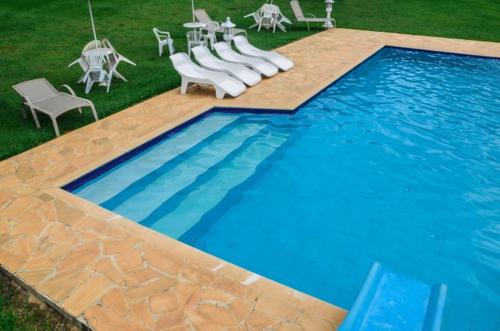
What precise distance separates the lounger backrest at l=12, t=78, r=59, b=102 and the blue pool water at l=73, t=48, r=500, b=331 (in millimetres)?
2139

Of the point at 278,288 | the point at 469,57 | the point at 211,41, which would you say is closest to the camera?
the point at 278,288

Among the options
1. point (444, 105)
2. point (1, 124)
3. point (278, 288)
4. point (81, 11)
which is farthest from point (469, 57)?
point (81, 11)

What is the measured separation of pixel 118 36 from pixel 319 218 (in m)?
10.4

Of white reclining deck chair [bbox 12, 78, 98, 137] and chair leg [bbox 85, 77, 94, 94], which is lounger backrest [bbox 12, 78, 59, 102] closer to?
white reclining deck chair [bbox 12, 78, 98, 137]

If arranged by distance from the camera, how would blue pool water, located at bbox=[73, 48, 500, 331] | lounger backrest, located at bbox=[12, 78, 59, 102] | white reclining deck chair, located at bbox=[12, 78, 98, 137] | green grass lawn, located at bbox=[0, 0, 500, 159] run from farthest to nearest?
green grass lawn, located at bbox=[0, 0, 500, 159] → lounger backrest, located at bbox=[12, 78, 59, 102] → white reclining deck chair, located at bbox=[12, 78, 98, 137] → blue pool water, located at bbox=[73, 48, 500, 331]

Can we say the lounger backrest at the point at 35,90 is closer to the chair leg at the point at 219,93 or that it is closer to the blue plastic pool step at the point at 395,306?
the chair leg at the point at 219,93

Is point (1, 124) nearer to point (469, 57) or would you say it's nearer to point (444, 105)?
point (444, 105)

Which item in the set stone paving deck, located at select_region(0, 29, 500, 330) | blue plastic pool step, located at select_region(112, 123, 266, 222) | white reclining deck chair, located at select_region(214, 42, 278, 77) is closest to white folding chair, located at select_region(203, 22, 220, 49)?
white reclining deck chair, located at select_region(214, 42, 278, 77)

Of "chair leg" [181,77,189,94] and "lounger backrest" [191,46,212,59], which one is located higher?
"lounger backrest" [191,46,212,59]

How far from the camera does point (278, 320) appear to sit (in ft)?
11.4

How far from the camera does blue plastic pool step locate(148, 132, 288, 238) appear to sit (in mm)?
5312

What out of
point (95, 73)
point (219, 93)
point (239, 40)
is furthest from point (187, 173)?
point (239, 40)

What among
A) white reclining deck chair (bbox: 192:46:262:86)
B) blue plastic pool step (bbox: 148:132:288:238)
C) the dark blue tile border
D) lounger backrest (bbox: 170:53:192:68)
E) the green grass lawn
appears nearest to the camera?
blue plastic pool step (bbox: 148:132:288:238)

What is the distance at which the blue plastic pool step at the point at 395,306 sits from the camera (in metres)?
2.98
